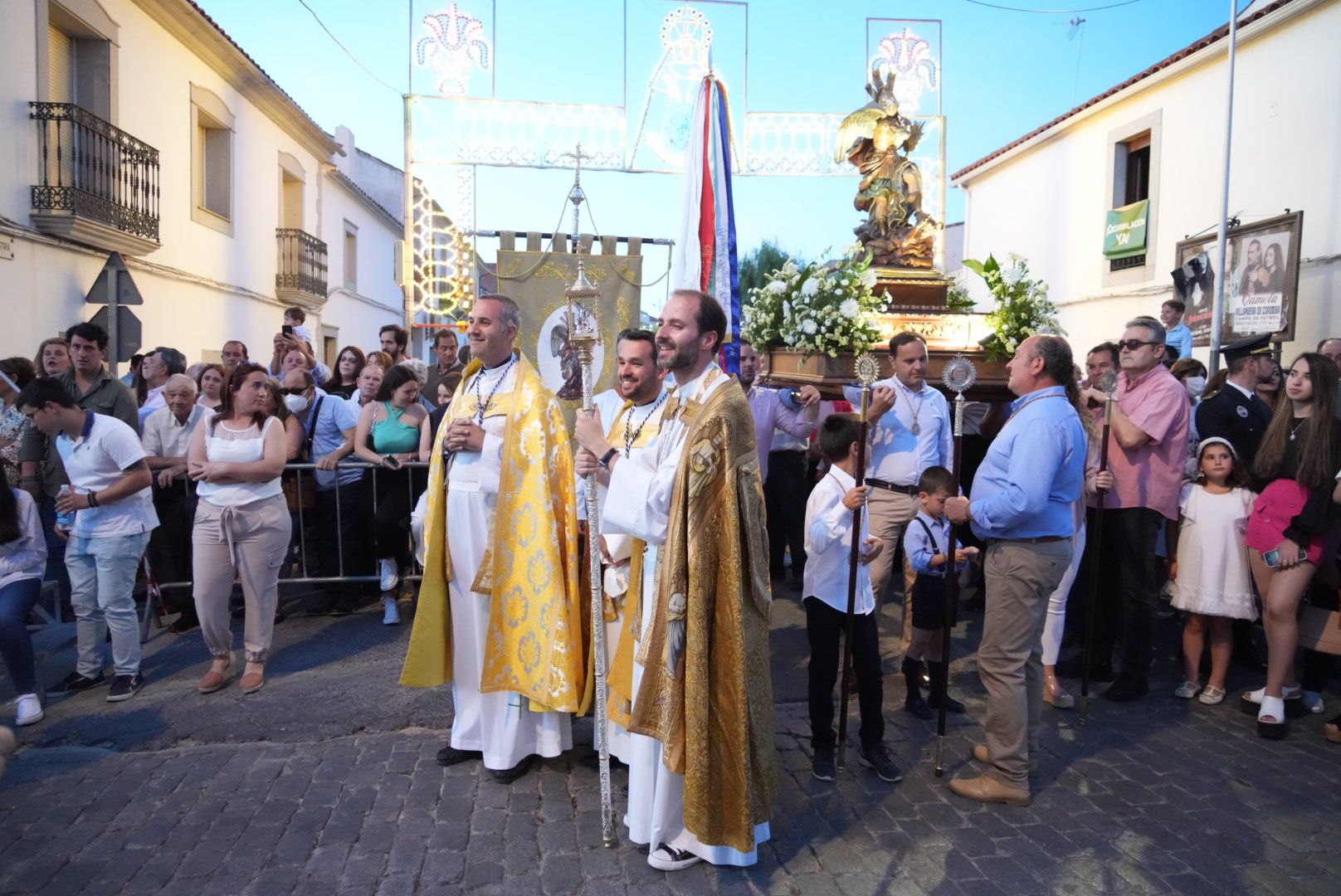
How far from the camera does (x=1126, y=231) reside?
1577 centimetres

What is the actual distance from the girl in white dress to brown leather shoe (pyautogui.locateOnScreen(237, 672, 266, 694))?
508cm

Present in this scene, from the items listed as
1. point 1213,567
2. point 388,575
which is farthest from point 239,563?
point 1213,567

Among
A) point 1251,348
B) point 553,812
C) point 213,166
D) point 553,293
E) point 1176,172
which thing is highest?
point 213,166

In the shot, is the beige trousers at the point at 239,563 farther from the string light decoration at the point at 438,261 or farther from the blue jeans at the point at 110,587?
the string light decoration at the point at 438,261

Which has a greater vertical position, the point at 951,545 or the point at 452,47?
the point at 452,47

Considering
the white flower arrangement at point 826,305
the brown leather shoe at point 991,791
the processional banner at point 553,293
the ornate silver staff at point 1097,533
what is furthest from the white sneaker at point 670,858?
the processional banner at point 553,293

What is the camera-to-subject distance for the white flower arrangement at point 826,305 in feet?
20.5

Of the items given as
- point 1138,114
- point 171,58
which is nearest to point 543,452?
point 171,58

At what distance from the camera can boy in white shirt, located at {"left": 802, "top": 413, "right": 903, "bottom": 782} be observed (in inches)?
154

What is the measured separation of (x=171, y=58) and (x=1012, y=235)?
1583cm

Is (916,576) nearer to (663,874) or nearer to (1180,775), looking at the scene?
(1180,775)

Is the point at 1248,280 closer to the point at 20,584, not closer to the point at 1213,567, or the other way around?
the point at 1213,567

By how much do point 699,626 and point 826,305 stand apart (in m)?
3.77

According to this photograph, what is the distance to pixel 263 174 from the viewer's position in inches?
722
